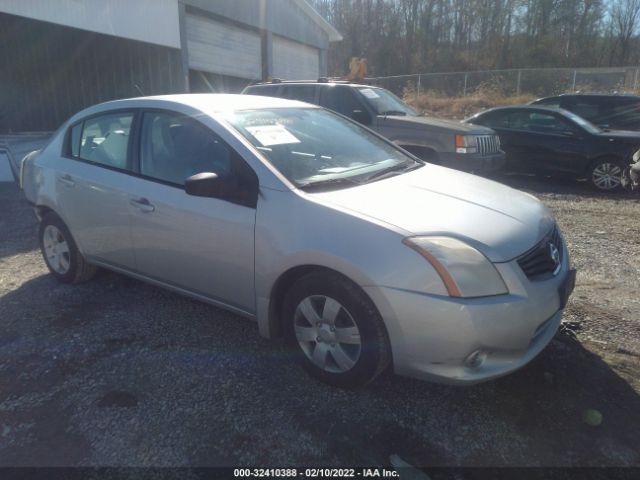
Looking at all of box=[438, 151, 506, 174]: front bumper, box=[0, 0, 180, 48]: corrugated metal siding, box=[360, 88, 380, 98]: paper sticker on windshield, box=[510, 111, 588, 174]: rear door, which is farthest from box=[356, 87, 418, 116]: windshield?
box=[0, 0, 180, 48]: corrugated metal siding

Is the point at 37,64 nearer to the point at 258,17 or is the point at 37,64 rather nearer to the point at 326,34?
the point at 258,17

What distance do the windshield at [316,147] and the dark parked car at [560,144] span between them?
6.26 m

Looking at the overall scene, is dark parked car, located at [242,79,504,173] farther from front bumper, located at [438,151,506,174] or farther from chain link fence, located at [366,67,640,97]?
chain link fence, located at [366,67,640,97]

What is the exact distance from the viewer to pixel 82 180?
3.93m

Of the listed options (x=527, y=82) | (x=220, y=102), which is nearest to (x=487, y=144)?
(x=220, y=102)

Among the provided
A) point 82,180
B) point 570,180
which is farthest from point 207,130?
point 570,180

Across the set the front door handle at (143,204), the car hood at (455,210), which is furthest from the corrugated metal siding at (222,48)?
the car hood at (455,210)

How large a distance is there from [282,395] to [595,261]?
370cm

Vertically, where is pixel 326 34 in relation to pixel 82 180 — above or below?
above

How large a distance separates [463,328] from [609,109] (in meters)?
10.5

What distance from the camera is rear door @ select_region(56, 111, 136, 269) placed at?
3.67 meters

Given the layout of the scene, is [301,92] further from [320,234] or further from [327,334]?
[327,334]

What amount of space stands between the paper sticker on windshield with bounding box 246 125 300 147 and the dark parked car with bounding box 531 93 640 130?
29.7 ft

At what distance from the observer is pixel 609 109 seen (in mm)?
10594
